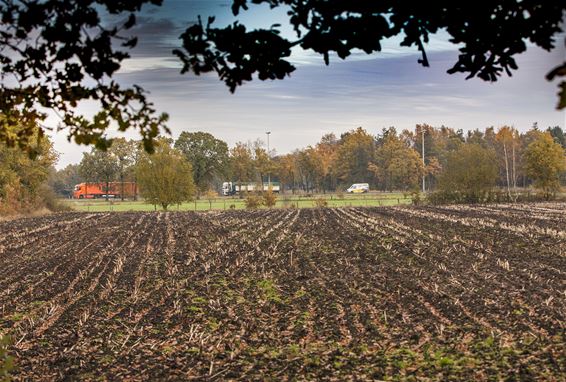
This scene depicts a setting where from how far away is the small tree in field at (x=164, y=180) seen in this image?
221ft

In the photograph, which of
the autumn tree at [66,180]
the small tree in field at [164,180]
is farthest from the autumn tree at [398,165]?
the autumn tree at [66,180]

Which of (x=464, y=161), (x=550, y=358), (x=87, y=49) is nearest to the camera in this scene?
(x=87, y=49)

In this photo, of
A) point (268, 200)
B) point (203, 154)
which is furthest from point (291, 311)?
point (203, 154)

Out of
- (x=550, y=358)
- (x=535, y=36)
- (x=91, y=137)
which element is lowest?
(x=550, y=358)

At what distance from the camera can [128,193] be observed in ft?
366

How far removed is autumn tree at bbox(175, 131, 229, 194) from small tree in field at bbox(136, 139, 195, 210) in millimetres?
25992

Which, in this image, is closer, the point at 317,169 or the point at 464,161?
the point at 464,161

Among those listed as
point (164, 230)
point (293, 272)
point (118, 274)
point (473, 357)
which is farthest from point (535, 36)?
point (164, 230)

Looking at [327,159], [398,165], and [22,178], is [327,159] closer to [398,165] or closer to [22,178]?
[398,165]

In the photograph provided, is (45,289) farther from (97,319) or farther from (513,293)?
(513,293)

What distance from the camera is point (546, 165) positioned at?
2793 inches

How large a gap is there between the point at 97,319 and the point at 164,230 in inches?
879

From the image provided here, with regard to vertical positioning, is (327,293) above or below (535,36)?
below

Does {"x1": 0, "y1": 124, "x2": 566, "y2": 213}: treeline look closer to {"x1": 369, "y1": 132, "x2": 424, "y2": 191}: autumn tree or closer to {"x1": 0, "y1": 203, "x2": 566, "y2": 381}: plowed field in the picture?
{"x1": 369, "y1": 132, "x2": 424, "y2": 191}: autumn tree
